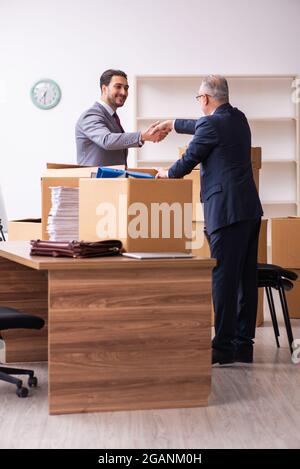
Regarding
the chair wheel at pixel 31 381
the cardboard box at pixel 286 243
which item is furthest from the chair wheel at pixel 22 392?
the cardboard box at pixel 286 243

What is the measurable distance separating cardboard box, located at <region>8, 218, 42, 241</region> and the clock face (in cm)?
314

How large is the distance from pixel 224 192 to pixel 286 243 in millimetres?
2106

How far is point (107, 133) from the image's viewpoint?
4.62m

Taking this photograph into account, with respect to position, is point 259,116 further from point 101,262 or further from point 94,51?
point 101,262

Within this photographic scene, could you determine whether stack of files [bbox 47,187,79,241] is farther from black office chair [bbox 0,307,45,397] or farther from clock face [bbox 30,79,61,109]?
clock face [bbox 30,79,61,109]

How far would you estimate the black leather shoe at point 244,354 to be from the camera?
4426 millimetres

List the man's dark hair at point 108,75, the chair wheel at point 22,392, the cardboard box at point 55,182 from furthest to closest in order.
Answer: the man's dark hair at point 108,75 < the cardboard box at point 55,182 < the chair wheel at point 22,392

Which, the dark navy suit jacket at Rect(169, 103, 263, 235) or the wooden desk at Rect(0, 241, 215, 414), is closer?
the wooden desk at Rect(0, 241, 215, 414)

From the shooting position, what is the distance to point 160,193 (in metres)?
3.46

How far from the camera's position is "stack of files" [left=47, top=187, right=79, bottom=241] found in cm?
376

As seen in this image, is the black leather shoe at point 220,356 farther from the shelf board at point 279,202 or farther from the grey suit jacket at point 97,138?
the shelf board at point 279,202

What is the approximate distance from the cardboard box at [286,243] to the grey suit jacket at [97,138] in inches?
66.9

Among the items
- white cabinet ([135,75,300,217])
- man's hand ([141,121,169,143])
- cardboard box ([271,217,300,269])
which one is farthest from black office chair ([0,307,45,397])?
white cabinet ([135,75,300,217])

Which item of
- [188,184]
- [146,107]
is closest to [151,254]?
[188,184]
